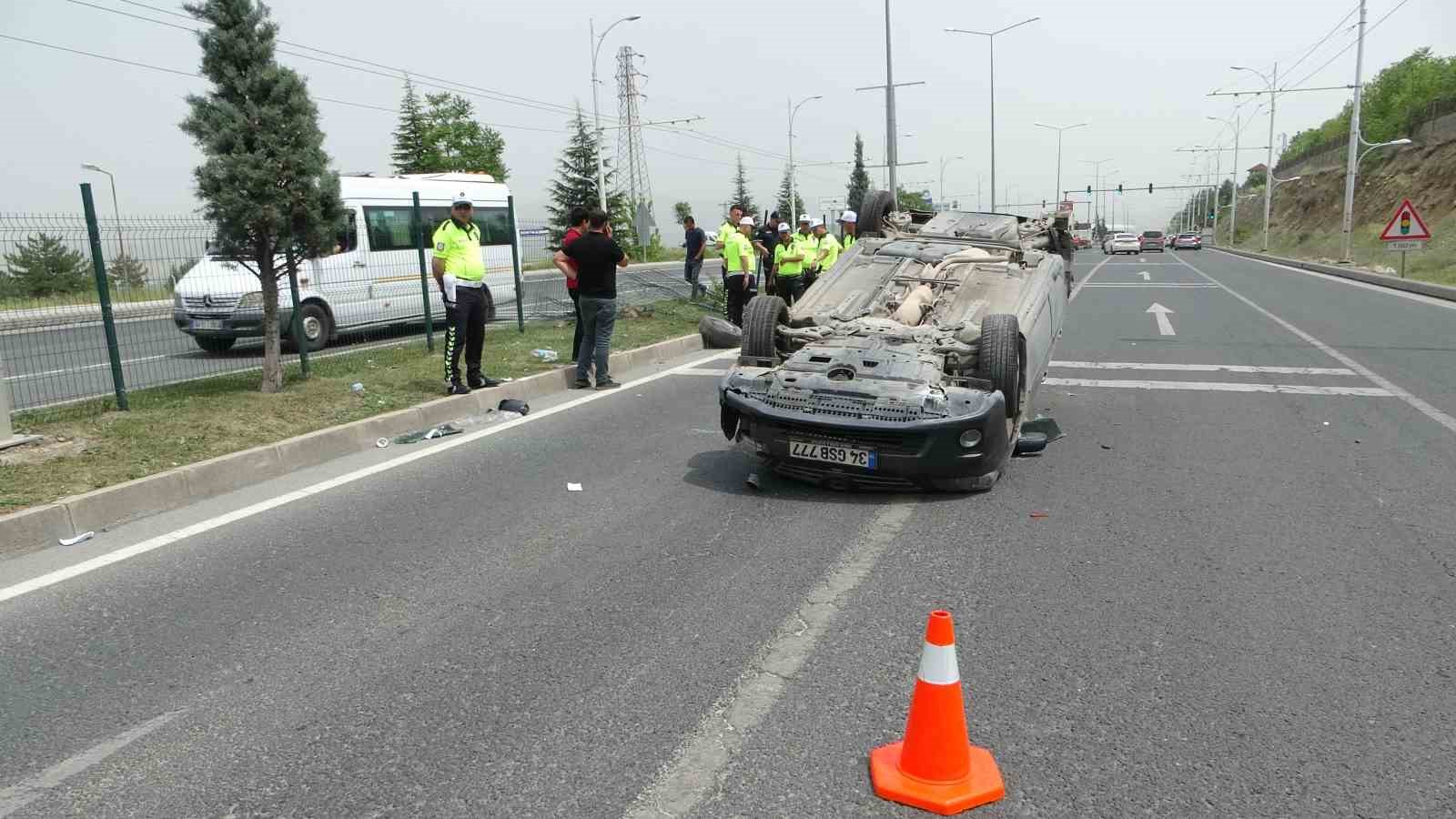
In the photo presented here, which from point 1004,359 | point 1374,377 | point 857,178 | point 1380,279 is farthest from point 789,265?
point 857,178

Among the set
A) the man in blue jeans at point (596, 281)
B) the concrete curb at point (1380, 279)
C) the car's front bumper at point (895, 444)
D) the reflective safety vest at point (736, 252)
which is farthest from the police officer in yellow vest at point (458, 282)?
the concrete curb at point (1380, 279)

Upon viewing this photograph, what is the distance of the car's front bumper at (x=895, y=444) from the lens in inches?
225

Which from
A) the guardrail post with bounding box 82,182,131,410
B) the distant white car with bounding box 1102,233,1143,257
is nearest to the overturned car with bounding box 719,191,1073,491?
the guardrail post with bounding box 82,182,131,410

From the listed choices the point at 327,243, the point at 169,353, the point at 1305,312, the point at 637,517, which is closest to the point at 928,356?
the point at 637,517

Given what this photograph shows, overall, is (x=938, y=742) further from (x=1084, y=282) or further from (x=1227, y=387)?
(x=1084, y=282)

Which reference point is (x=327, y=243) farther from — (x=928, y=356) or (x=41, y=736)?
(x=41, y=736)

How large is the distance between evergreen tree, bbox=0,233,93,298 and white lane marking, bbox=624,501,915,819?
752 centimetres

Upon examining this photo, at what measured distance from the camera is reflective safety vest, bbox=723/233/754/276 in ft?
49.9

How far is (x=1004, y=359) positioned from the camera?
6430 mm

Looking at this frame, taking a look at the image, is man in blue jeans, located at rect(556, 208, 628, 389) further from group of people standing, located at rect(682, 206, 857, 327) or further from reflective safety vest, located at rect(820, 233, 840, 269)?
reflective safety vest, located at rect(820, 233, 840, 269)

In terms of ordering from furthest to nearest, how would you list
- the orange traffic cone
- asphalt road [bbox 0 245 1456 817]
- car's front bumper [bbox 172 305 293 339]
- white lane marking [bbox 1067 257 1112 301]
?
white lane marking [bbox 1067 257 1112 301] < car's front bumper [bbox 172 305 293 339] < asphalt road [bbox 0 245 1456 817] < the orange traffic cone

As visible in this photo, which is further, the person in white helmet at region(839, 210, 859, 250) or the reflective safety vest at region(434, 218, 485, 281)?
the person in white helmet at region(839, 210, 859, 250)

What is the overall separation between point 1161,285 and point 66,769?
27269mm

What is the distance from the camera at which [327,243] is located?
30.4 ft
